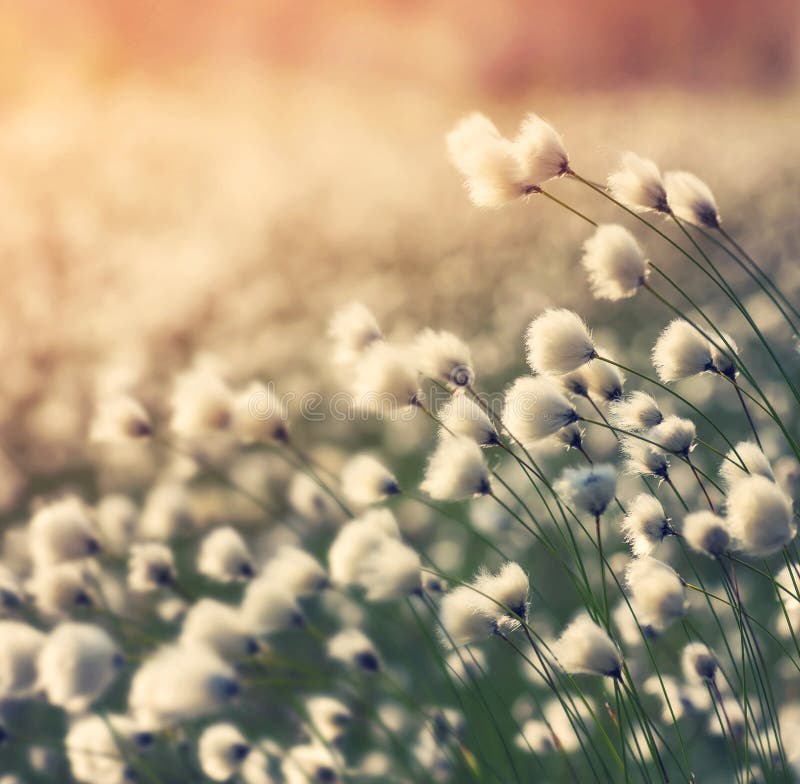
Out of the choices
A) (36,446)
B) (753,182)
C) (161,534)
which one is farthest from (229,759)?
(753,182)

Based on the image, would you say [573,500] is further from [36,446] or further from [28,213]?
[28,213]

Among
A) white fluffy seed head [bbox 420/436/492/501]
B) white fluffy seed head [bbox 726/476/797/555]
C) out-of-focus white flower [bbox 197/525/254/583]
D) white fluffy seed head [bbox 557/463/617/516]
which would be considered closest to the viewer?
white fluffy seed head [bbox 726/476/797/555]

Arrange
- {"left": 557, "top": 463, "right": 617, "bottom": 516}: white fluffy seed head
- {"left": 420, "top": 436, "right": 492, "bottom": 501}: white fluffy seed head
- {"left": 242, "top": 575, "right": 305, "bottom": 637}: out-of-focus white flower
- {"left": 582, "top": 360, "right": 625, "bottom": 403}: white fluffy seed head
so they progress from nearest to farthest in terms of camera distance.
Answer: {"left": 557, "top": 463, "right": 617, "bottom": 516}: white fluffy seed head
{"left": 420, "top": 436, "right": 492, "bottom": 501}: white fluffy seed head
{"left": 582, "top": 360, "right": 625, "bottom": 403}: white fluffy seed head
{"left": 242, "top": 575, "right": 305, "bottom": 637}: out-of-focus white flower

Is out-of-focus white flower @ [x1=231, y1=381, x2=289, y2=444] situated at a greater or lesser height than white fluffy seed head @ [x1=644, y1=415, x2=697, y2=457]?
lesser

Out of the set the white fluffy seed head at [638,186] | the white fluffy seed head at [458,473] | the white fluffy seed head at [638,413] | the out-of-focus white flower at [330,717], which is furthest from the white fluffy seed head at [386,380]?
the out-of-focus white flower at [330,717]

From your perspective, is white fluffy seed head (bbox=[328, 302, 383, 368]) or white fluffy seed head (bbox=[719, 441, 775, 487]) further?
white fluffy seed head (bbox=[328, 302, 383, 368])

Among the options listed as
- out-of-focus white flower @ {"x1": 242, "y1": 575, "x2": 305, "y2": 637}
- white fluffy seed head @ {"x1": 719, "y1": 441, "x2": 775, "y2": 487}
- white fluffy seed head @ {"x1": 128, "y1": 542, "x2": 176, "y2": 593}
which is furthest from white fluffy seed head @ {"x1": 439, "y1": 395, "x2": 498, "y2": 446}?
white fluffy seed head @ {"x1": 128, "y1": 542, "x2": 176, "y2": 593}

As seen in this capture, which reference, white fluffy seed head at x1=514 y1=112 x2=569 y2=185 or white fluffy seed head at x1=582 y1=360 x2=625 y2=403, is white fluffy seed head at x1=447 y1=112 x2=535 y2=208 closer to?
white fluffy seed head at x1=514 y1=112 x2=569 y2=185
